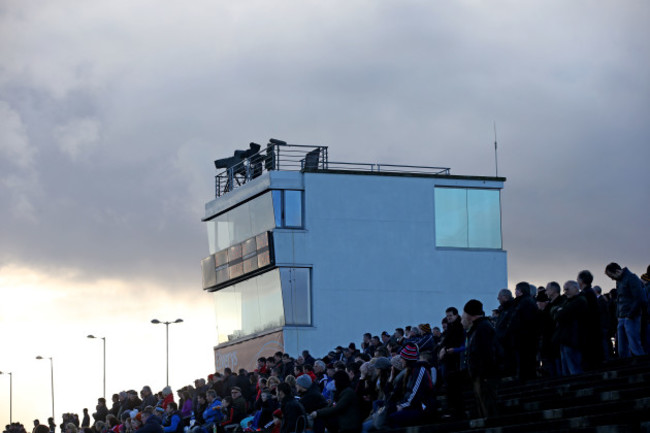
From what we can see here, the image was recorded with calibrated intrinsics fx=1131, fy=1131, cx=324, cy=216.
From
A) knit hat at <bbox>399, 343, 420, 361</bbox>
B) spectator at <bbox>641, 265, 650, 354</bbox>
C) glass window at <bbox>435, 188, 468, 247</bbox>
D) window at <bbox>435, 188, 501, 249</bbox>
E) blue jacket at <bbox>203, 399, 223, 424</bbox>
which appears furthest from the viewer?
window at <bbox>435, 188, 501, 249</bbox>

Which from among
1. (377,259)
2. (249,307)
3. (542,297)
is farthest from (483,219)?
A: (542,297)

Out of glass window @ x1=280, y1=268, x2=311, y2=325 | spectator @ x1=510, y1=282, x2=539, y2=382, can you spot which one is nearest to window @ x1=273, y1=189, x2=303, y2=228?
glass window @ x1=280, y1=268, x2=311, y2=325

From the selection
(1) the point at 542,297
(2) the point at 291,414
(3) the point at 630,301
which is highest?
(1) the point at 542,297

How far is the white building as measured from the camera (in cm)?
3794

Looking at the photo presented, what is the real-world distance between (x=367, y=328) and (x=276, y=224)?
472 centimetres

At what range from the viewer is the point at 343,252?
38.8m

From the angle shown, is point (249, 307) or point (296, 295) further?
point (249, 307)

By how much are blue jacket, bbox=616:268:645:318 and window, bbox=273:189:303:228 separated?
2196 cm

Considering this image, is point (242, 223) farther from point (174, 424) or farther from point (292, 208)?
point (174, 424)

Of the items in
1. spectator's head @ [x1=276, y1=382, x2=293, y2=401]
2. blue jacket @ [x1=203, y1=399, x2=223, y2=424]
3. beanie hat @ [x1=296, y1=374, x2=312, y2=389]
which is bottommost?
blue jacket @ [x1=203, y1=399, x2=223, y2=424]

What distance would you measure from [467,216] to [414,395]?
27.0m

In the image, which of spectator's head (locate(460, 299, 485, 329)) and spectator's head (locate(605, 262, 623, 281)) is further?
spectator's head (locate(605, 262, 623, 281))

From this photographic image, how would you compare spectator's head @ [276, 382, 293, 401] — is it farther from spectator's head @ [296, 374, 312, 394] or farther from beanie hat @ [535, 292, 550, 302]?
beanie hat @ [535, 292, 550, 302]

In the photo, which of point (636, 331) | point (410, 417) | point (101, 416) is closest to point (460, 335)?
point (410, 417)
